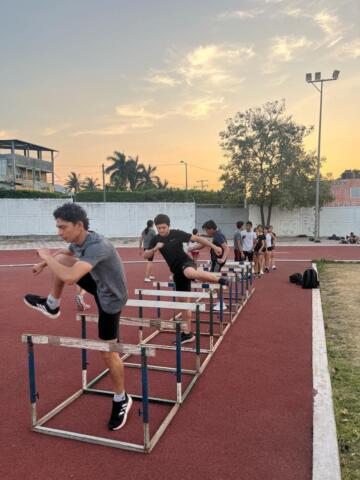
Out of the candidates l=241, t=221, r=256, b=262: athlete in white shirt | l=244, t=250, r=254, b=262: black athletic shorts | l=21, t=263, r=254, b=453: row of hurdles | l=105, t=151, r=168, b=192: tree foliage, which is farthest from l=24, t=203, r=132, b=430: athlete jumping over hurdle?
l=105, t=151, r=168, b=192: tree foliage

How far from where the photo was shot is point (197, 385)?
4406 mm

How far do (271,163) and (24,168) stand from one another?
1307 inches

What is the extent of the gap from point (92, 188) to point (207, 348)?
7271cm

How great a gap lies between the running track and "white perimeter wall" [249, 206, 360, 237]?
2343 cm

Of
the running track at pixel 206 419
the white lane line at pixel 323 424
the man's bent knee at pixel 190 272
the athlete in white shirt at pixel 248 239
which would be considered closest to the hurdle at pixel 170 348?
the running track at pixel 206 419

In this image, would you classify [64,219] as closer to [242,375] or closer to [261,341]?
[242,375]

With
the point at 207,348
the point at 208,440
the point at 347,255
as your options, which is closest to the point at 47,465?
the point at 208,440

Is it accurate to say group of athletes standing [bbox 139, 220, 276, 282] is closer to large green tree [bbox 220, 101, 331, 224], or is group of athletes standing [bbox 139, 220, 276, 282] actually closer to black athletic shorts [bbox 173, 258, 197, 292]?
black athletic shorts [bbox 173, 258, 197, 292]

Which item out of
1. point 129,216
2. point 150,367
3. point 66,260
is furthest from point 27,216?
point 66,260

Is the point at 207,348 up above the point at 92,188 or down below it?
below

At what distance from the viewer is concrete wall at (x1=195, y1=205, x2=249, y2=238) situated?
2953 cm

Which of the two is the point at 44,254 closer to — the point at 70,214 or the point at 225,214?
the point at 70,214

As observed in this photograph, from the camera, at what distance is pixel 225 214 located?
30.0 m

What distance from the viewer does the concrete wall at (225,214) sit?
29531mm
